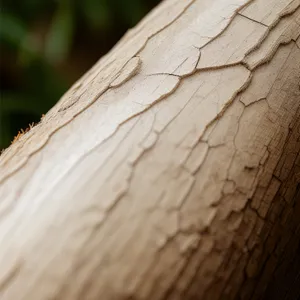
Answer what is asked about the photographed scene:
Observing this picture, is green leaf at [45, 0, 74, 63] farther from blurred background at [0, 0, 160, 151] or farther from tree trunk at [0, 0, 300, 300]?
tree trunk at [0, 0, 300, 300]

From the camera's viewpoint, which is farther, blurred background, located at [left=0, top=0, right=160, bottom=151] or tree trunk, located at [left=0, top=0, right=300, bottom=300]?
blurred background, located at [left=0, top=0, right=160, bottom=151]

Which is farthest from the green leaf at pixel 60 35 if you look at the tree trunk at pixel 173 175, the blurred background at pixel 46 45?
the tree trunk at pixel 173 175

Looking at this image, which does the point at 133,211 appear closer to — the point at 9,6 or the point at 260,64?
the point at 260,64

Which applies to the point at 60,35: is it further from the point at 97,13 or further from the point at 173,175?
the point at 173,175

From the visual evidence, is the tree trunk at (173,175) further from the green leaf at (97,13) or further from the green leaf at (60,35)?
the green leaf at (97,13)

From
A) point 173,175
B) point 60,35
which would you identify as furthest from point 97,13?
point 173,175

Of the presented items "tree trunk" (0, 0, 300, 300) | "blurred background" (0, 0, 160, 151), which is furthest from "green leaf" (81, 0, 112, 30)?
"tree trunk" (0, 0, 300, 300)
